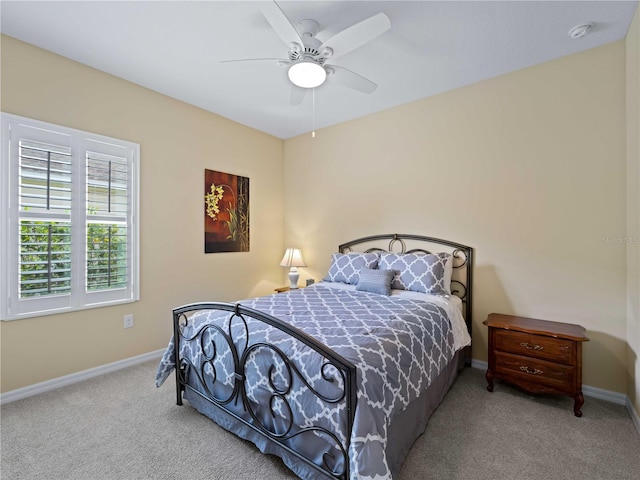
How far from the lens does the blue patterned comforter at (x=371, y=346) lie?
1.31 metres

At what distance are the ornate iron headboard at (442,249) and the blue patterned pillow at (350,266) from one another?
1.21ft

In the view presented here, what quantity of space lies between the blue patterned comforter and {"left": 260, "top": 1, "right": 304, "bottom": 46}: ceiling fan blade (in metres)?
1.79

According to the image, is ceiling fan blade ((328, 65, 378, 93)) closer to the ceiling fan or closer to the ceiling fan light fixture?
the ceiling fan

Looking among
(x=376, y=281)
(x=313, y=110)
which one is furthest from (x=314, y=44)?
(x=376, y=281)

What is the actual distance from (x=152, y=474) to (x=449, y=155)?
3495mm

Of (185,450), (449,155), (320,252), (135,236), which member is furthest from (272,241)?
(185,450)

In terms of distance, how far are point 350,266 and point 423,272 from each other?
0.80m

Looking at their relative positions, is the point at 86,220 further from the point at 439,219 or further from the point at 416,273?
the point at 439,219

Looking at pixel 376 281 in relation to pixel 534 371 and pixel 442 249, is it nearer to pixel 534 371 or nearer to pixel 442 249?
pixel 442 249

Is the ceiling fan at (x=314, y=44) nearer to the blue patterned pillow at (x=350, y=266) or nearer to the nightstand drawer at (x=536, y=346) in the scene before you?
the blue patterned pillow at (x=350, y=266)

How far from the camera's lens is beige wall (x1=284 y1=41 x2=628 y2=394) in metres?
2.48

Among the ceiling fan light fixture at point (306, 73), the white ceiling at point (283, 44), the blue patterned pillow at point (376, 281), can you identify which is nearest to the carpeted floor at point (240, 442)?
the blue patterned pillow at point (376, 281)

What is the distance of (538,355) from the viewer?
239 centimetres

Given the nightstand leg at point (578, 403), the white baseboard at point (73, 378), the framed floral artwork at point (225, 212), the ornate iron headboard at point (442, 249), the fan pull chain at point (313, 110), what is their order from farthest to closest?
the framed floral artwork at point (225, 212)
the fan pull chain at point (313, 110)
the ornate iron headboard at point (442, 249)
the white baseboard at point (73, 378)
the nightstand leg at point (578, 403)
